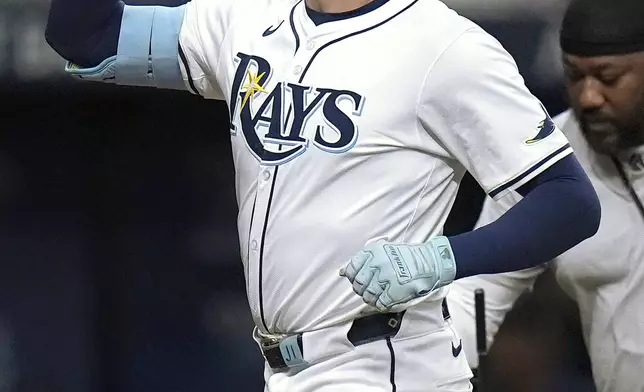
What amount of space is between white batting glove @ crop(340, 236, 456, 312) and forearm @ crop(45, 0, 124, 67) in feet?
1.30

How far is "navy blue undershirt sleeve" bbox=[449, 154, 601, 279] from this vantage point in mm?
891

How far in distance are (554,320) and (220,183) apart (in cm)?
65

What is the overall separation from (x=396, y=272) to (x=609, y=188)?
2.53 feet

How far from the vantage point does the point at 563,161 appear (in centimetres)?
92

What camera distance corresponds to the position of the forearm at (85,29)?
107 centimetres

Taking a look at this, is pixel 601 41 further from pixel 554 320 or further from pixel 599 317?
pixel 554 320

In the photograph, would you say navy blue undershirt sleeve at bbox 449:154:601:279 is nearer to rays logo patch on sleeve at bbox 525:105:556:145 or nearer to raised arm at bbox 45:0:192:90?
rays logo patch on sleeve at bbox 525:105:556:145

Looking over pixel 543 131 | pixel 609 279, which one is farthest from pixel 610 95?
pixel 543 131

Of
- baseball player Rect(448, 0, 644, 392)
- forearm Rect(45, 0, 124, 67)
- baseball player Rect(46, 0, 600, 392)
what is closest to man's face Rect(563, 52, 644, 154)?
baseball player Rect(448, 0, 644, 392)

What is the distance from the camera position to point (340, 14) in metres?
0.99

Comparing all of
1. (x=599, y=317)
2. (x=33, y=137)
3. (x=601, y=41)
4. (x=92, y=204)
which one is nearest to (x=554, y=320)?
(x=599, y=317)

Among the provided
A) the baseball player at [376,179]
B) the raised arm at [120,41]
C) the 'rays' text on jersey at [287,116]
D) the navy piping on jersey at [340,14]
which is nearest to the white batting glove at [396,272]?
the baseball player at [376,179]

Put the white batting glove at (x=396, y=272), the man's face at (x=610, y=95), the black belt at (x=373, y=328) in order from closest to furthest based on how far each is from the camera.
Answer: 1. the white batting glove at (x=396, y=272)
2. the black belt at (x=373, y=328)
3. the man's face at (x=610, y=95)

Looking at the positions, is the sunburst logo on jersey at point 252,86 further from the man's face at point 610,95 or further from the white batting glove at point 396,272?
the man's face at point 610,95
